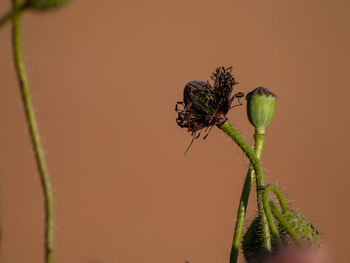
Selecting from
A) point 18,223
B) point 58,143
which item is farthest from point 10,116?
point 18,223

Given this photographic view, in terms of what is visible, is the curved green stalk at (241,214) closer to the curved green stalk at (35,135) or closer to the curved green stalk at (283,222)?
the curved green stalk at (283,222)

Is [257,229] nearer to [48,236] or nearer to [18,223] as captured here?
[48,236]

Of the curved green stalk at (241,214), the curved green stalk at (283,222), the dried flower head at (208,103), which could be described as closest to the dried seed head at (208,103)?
the dried flower head at (208,103)

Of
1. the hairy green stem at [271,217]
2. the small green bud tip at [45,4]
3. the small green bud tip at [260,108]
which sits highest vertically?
the small green bud tip at [45,4]

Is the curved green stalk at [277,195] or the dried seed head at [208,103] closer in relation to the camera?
the curved green stalk at [277,195]

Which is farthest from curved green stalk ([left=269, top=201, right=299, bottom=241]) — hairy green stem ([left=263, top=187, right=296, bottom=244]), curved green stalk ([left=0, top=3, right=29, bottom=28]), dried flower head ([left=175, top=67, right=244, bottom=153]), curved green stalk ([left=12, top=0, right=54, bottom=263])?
curved green stalk ([left=0, top=3, right=29, bottom=28])

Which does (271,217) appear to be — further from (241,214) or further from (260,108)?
(260,108)

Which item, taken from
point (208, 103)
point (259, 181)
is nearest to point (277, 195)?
point (259, 181)

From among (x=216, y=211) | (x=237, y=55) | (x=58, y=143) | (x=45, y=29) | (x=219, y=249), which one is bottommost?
(x=219, y=249)
